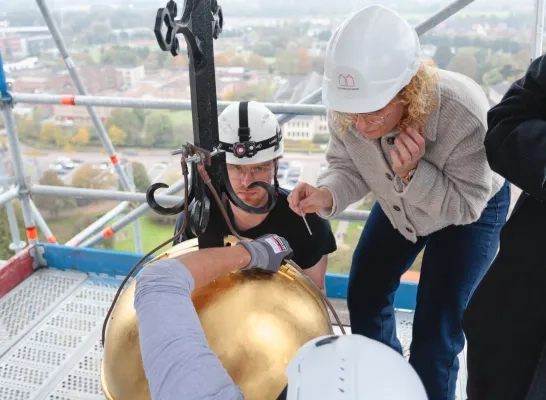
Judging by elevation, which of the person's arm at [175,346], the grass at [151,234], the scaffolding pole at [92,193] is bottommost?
the grass at [151,234]

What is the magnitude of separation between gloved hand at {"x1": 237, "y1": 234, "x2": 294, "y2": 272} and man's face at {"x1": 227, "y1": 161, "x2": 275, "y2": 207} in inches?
20.2

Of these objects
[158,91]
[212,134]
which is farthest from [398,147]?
[158,91]

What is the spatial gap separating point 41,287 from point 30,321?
0.27m

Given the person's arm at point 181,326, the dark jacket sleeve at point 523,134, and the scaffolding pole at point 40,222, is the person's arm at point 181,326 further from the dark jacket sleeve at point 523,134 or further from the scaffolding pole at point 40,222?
the scaffolding pole at point 40,222

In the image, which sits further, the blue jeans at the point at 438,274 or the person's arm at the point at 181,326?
the blue jeans at the point at 438,274

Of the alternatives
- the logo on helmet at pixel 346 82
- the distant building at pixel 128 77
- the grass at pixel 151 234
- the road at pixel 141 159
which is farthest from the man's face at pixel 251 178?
the grass at pixel 151 234

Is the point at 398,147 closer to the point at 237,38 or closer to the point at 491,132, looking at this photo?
the point at 491,132

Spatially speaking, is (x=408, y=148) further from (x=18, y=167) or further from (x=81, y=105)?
(x=18, y=167)

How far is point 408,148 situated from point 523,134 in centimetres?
25

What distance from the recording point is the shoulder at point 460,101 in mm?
1271

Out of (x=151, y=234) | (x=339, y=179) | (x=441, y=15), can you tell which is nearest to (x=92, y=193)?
(x=339, y=179)

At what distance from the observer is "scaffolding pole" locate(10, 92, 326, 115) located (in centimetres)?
243

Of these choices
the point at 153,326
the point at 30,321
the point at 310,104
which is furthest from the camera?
the point at 310,104

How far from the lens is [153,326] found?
85cm
